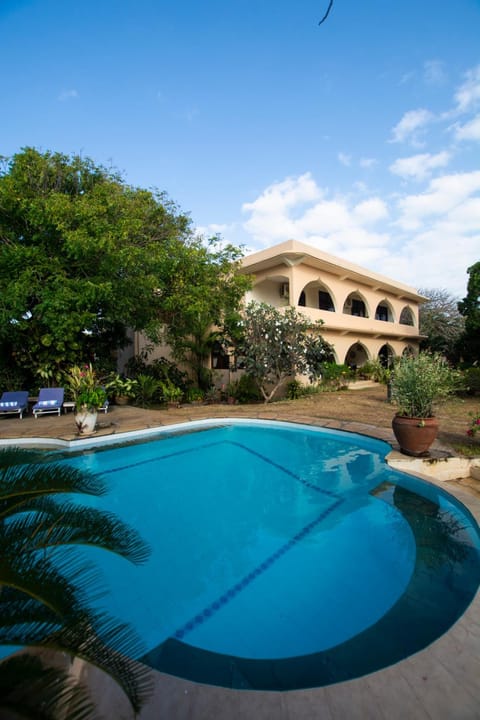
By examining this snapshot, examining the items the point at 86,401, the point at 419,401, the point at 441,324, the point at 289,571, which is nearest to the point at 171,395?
the point at 86,401

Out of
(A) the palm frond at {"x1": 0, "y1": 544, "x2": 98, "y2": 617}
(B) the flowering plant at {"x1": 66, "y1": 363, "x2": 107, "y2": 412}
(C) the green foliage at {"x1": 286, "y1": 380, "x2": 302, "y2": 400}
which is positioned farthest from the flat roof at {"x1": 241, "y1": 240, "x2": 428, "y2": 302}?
(A) the palm frond at {"x1": 0, "y1": 544, "x2": 98, "y2": 617}

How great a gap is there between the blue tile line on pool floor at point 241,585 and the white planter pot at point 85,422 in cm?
533

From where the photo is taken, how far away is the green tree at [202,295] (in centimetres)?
1177

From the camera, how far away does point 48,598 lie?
1230mm

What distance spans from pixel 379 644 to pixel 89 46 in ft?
38.7

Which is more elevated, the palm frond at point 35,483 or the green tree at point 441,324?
the green tree at point 441,324

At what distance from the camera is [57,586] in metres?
1.28

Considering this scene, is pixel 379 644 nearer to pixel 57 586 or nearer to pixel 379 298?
pixel 57 586

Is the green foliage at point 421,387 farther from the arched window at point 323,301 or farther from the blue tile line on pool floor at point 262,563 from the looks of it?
the arched window at point 323,301

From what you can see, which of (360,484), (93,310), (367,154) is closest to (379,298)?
(367,154)

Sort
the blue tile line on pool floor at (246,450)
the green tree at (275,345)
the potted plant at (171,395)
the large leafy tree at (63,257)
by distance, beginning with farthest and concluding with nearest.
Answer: the potted plant at (171,395), the green tree at (275,345), the large leafy tree at (63,257), the blue tile line on pool floor at (246,450)

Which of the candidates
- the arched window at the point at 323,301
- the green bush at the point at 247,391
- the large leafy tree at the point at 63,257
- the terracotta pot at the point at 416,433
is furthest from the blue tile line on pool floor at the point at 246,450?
the arched window at the point at 323,301

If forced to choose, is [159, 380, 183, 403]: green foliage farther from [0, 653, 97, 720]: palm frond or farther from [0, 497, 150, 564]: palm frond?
[0, 653, 97, 720]: palm frond

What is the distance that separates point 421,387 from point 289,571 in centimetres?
347
